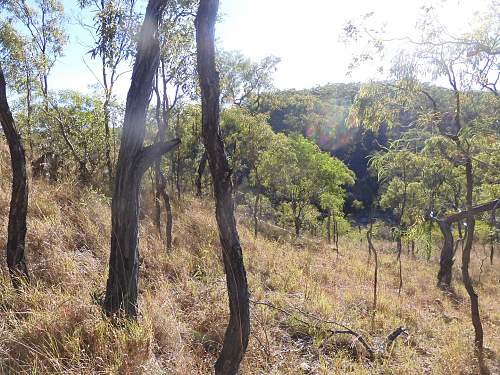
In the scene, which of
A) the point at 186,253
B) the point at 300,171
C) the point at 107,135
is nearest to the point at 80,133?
the point at 107,135

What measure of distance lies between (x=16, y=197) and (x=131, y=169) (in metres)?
1.46

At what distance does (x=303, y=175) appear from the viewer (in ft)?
77.7

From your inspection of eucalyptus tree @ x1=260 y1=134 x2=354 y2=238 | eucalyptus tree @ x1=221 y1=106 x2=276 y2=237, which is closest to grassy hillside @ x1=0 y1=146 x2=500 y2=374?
eucalyptus tree @ x1=221 y1=106 x2=276 y2=237

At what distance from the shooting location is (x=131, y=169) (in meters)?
3.78

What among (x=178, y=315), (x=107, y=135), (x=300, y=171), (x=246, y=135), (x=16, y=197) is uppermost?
(x=246, y=135)

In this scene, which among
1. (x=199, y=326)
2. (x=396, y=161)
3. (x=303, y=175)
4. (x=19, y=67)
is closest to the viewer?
(x=199, y=326)

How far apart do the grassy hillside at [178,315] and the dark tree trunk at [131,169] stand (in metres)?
0.29

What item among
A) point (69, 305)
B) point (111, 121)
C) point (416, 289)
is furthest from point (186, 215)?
point (416, 289)

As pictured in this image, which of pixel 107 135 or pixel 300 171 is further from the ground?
pixel 107 135

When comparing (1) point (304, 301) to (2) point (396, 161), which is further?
(2) point (396, 161)

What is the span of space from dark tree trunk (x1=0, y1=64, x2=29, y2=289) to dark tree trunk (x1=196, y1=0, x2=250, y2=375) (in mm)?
2506

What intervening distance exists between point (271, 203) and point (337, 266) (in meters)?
21.1

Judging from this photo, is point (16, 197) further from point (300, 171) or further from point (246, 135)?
point (300, 171)

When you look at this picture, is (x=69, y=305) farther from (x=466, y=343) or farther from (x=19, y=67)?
(x=19, y=67)
